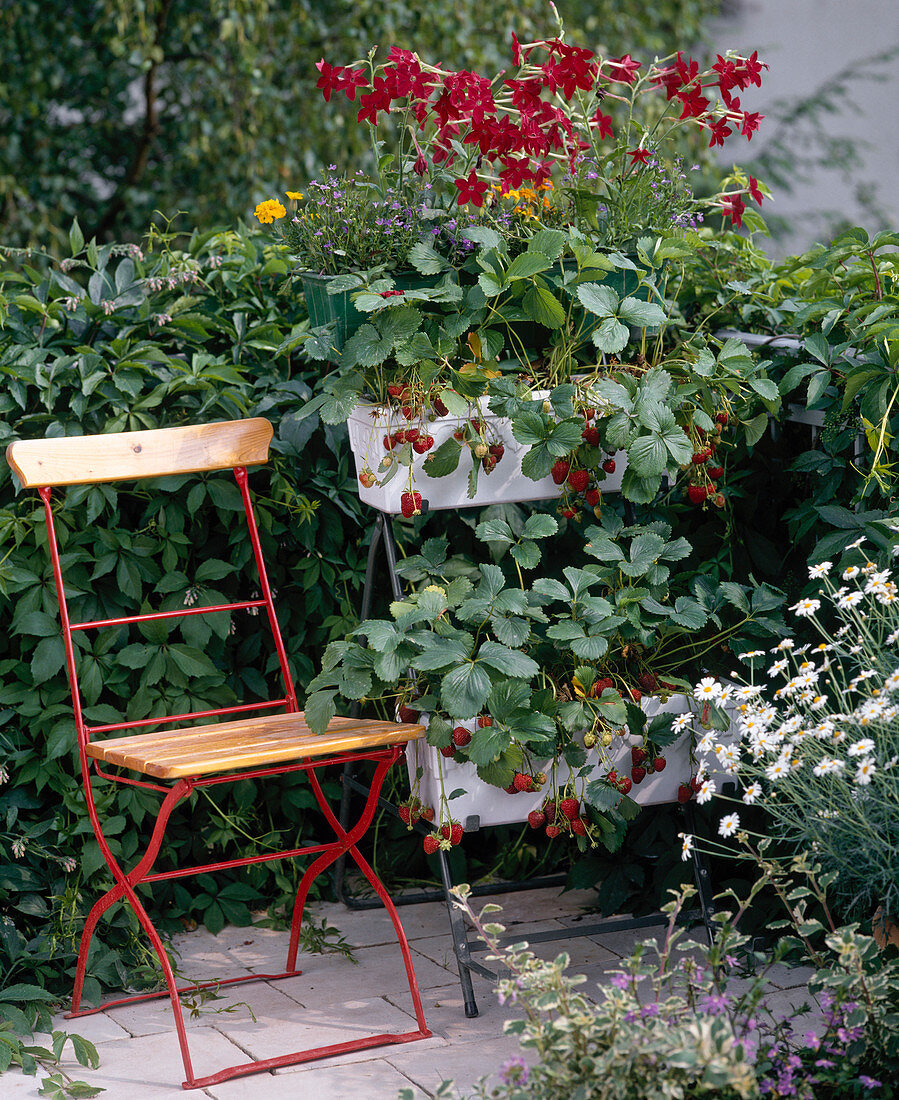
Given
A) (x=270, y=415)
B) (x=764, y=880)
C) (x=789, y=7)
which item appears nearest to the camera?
(x=764, y=880)

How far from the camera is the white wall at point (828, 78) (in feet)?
25.2

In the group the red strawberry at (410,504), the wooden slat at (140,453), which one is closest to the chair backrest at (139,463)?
the wooden slat at (140,453)

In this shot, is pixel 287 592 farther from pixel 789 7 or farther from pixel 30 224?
pixel 789 7

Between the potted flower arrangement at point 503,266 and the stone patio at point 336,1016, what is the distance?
3.01 feet

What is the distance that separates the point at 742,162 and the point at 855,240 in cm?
617

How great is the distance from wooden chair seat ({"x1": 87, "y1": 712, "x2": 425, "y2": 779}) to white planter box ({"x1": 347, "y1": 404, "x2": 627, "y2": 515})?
16.2 inches

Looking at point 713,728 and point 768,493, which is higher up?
point 768,493

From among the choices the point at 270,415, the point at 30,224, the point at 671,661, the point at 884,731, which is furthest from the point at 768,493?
the point at 30,224

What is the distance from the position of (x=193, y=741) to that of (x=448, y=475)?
648mm

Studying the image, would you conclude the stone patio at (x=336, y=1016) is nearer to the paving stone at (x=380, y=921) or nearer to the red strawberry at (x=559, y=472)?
the paving stone at (x=380, y=921)

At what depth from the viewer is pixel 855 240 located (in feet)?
7.35

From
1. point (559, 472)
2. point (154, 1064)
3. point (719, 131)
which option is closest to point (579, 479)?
point (559, 472)

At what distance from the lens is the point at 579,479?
2162 mm

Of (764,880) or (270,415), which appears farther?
(270,415)
